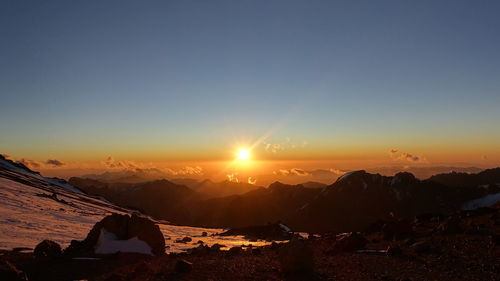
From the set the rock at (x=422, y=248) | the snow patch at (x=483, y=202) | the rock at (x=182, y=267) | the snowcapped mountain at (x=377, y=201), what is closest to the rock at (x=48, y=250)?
the rock at (x=182, y=267)

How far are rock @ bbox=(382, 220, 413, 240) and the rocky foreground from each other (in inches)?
6.9

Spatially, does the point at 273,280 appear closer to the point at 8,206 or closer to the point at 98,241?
the point at 98,241

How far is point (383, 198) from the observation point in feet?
541

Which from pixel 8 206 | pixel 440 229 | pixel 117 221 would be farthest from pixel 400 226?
pixel 8 206

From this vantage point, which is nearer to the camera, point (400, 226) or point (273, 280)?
point (273, 280)

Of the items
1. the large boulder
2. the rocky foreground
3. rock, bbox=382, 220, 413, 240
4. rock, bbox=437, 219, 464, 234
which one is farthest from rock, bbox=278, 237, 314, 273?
the large boulder

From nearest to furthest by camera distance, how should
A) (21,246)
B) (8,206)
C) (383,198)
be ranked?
(21,246) → (8,206) → (383,198)

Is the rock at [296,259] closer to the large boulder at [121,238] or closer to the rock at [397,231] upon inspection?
the rock at [397,231]

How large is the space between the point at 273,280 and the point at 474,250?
1210 centimetres

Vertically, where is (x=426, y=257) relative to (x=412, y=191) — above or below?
above

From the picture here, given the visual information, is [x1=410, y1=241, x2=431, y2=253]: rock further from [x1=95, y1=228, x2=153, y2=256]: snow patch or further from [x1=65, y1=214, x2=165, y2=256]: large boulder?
[x1=65, y1=214, x2=165, y2=256]: large boulder

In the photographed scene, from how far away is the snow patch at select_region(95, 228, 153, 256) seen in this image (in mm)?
25719

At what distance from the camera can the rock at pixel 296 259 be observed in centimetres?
1636

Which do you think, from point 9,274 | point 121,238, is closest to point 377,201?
point 121,238
